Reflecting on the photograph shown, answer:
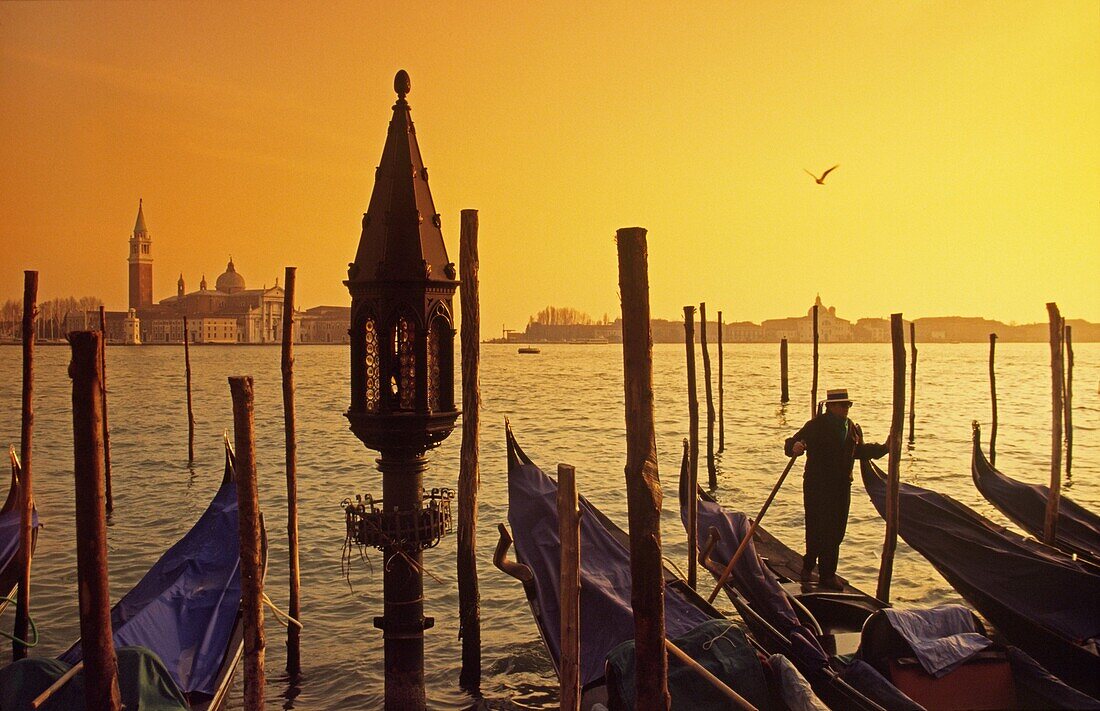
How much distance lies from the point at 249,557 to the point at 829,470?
13.4 ft

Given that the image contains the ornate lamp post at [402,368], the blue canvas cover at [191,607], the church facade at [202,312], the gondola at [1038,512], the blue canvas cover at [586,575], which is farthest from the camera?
the church facade at [202,312]

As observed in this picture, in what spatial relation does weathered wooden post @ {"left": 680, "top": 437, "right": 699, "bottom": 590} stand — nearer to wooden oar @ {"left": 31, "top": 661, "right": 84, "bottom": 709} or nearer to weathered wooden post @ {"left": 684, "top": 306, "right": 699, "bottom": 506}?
weathered wooden post @ {"left": 684, "top": 306, "right": 699, "bottom": 506}

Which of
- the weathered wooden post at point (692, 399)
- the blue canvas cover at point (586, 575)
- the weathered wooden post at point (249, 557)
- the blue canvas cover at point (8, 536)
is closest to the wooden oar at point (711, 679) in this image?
the blue canvas cover at point (586, 575)

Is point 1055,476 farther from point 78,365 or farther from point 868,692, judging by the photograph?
point 78,365

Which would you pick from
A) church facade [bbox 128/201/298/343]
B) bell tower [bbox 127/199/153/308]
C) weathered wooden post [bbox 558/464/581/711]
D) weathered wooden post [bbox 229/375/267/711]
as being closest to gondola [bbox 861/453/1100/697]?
weathered wooden post [bbox 558/464/581/711]

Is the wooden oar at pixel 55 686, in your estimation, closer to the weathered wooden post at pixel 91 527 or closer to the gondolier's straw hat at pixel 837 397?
the weathered wooden post at pixel 91 527

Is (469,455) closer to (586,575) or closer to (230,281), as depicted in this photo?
(586,575)

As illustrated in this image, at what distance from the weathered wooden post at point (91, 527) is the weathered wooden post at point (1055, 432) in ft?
22.7

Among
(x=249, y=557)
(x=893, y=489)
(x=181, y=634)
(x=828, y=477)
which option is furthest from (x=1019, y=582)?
(x=181, y=634)

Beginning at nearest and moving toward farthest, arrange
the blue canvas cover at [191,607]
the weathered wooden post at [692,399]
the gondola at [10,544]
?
the blue canvas cover at [191,607], the gondola at [10,544], the weathered wooden post at [692,399]

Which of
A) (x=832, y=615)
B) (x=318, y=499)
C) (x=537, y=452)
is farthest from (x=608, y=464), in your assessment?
(x=832, y=615)

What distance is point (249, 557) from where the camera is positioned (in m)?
3.96

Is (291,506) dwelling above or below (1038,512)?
above

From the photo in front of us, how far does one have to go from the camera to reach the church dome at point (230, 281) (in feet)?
394
